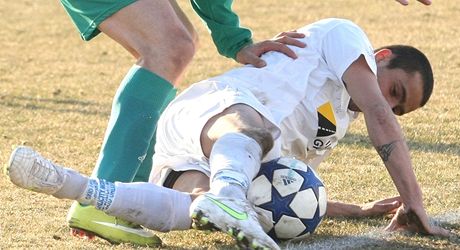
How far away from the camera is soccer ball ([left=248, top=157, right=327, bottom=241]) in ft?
15.5

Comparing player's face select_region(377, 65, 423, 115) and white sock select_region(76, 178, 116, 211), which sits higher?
player's face select_region(377, 65, 423, 115)

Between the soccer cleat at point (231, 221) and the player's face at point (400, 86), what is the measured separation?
1.44 meters

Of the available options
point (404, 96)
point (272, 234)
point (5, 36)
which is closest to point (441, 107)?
point (404, 96)

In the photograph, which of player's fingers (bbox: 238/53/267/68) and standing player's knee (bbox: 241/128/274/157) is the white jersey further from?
standing player's knee (bbox: 241/128/274/157)

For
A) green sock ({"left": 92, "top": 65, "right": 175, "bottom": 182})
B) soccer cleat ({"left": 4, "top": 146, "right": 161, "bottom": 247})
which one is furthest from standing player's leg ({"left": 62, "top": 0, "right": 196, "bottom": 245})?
soccer cleat ({"left": 4, "top": 146, "right": 161, "bottom": 247})

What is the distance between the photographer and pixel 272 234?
4.79 m

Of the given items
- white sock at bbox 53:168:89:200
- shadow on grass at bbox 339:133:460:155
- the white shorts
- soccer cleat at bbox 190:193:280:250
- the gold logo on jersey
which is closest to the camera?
soccer cleat at bbox 190:193:280:250

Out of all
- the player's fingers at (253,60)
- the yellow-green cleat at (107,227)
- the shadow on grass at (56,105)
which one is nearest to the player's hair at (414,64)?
the player's fingers at (253,60)

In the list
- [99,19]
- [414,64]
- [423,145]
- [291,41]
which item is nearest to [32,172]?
[99,19]

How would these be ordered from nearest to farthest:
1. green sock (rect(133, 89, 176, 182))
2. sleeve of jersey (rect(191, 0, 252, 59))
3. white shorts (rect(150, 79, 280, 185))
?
1. white shorts (rect(150, 79, 280, 185))
2. green sock (rect(133, 89, 176, 182))
3. sleeve of jersey (rect(191, 0, 252, 59))

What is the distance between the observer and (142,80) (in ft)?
16.4

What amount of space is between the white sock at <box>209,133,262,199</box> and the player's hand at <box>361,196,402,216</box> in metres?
0.97

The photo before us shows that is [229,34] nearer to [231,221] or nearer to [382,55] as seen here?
[382,55]

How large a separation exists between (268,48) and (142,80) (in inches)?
30.4
